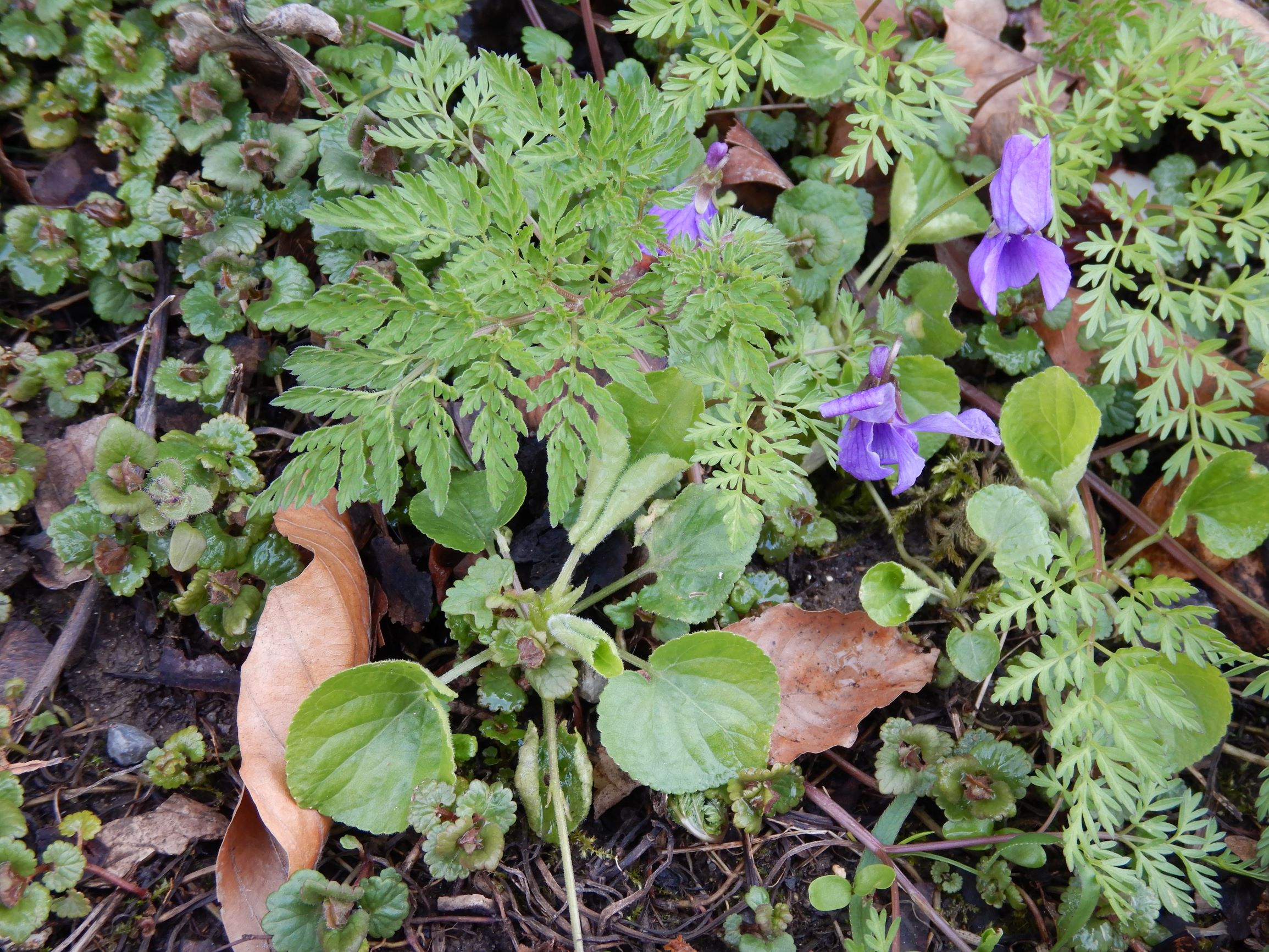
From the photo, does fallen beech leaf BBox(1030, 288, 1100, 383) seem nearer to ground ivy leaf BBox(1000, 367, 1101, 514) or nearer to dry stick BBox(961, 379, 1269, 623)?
dry stick BBox(961, 379, 1269, 623)

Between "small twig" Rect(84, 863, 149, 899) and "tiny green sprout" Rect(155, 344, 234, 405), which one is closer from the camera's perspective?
"small twig" Rect(84, 863, 149, 899)

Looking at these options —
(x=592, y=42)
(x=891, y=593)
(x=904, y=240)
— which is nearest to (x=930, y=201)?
(x=904, y=240)

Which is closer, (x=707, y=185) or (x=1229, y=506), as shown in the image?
(x=707, y=185)

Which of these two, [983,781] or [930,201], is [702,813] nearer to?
[983,781]

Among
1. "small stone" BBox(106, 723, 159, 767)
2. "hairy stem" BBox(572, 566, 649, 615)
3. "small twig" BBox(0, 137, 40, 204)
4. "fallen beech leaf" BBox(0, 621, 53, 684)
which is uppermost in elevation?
"small twig" BBox(0, 137, 40, 204)

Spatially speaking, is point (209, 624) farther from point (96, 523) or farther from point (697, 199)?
point (697, 199)

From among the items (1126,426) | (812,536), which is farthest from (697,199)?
(1126,426)

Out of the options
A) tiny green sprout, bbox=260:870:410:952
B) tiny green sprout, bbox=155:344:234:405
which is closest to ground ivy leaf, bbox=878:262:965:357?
tiny green sprout, bbox=155:344:234:405
